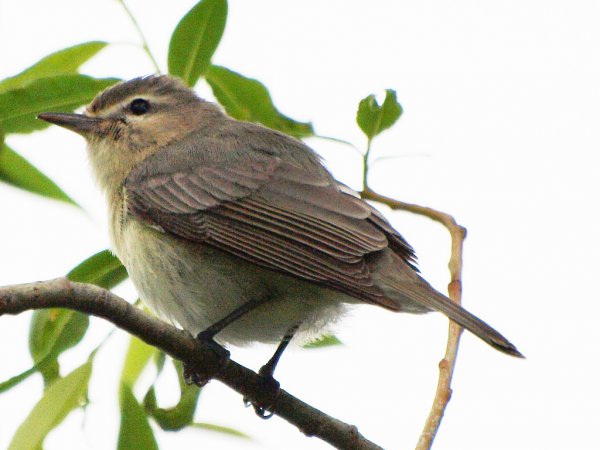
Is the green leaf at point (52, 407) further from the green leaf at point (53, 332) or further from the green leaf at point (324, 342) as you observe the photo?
the green leaf at point (324, 342)

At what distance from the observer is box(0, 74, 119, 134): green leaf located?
12.6 feet

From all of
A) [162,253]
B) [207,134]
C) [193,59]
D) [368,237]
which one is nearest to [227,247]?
[162,253]

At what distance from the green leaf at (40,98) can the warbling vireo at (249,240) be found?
7.4 inches

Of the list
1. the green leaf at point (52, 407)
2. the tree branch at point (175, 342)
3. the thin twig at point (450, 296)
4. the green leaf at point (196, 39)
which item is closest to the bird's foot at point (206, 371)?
the tree branch at point (175, 342)

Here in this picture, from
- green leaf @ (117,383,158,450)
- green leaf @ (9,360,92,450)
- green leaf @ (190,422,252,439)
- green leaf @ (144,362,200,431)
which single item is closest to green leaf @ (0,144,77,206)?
green leaf @ (9,360,92,450)

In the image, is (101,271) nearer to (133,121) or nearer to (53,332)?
(53,332)

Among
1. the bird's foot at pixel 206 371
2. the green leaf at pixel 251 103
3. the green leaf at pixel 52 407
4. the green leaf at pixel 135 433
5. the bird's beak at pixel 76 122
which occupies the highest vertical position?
the green leaf at pixel 251 103

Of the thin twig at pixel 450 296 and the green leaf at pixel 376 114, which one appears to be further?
the green leaf at pixel 376 114

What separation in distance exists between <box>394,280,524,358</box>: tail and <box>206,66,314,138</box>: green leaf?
0.97 metres

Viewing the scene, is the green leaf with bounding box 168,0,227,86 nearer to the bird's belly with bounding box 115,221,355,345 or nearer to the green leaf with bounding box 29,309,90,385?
the bird's belly with bounding box 115,221,355,345

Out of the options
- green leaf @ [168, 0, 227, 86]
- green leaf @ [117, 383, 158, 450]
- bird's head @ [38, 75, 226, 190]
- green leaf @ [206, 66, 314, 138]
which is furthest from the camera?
bird's head @ [38, 75, 226, 190]

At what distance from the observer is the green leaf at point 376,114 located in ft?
12.8

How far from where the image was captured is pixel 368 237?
12.6ft

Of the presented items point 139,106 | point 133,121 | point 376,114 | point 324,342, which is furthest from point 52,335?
point 139,106
